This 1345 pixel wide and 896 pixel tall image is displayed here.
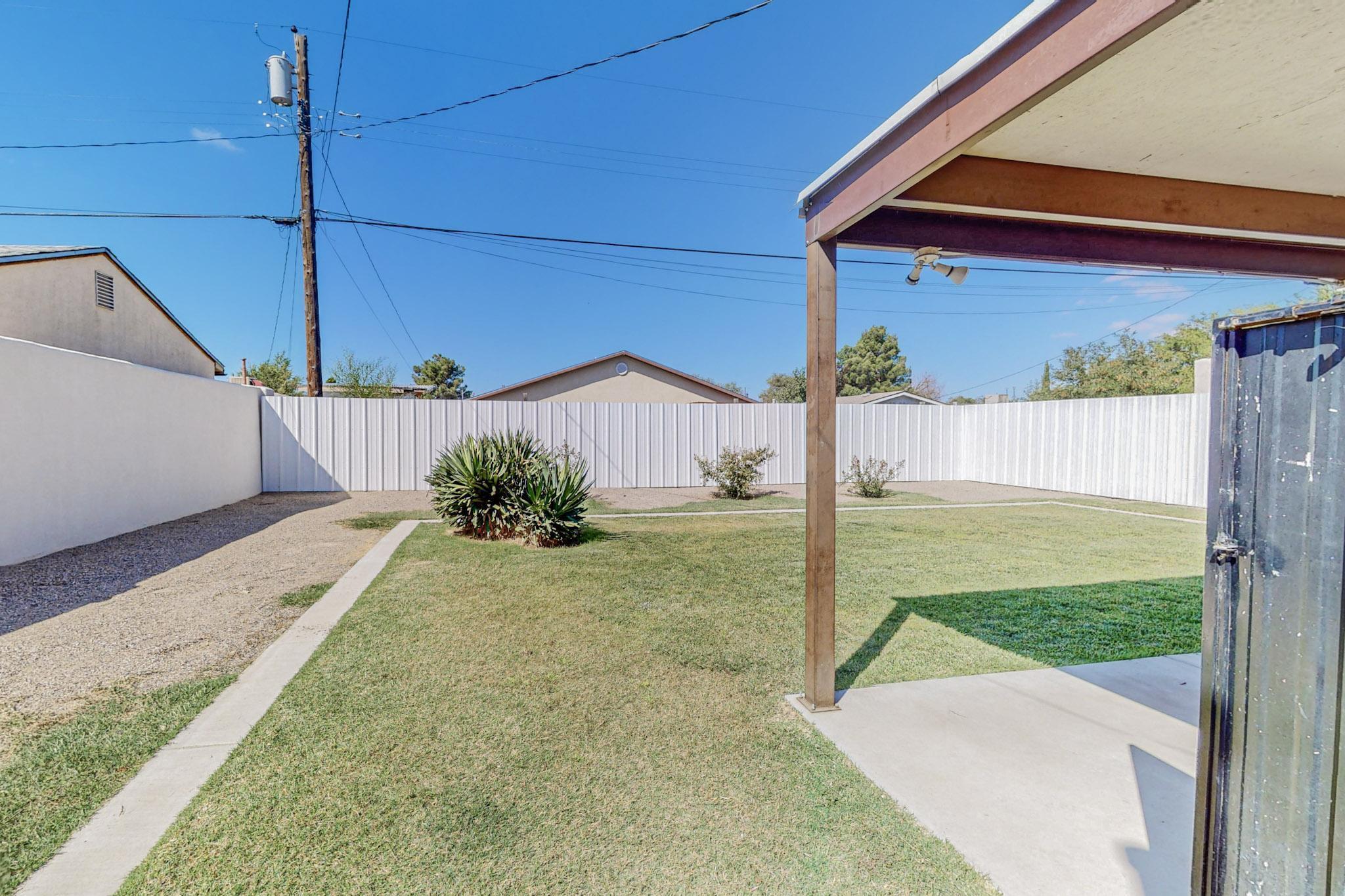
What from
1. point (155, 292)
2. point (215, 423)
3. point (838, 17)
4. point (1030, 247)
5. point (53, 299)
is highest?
point (838, 17)

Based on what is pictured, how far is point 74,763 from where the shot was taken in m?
2.35

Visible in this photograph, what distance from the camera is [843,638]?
155 inches

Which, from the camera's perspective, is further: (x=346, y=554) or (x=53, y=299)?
(x=53, y=299)

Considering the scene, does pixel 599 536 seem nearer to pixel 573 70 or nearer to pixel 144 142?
pixel 573 70

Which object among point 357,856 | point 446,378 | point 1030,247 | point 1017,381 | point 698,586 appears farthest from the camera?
point 1017,381

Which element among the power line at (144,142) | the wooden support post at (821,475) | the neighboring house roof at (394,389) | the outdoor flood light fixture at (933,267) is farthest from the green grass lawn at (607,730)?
the neighboring house roof at (394,389)


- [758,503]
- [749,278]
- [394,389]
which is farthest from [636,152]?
[394,389]

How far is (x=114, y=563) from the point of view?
568 cm

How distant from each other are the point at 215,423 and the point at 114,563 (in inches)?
190

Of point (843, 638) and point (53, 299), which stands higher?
point (53, 299)

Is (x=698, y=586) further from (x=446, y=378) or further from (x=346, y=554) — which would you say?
(x=446, y=378)

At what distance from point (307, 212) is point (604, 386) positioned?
11003mm

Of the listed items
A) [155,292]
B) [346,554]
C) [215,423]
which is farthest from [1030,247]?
[155,292]

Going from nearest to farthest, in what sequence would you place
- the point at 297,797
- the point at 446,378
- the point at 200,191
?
the point at 297,797, the point at 200,191, the point at 446,378
